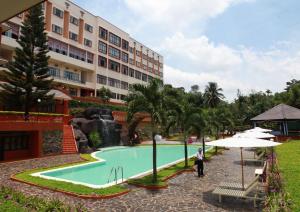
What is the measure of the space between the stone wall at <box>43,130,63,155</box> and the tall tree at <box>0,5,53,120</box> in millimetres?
4770

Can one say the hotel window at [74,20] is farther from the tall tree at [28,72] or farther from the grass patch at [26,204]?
the grass patch at [26,204]

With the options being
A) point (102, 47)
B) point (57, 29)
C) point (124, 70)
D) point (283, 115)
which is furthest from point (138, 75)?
point (283, 115)

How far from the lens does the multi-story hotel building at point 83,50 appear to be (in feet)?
146

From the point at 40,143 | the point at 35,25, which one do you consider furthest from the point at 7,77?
the point at 40,143

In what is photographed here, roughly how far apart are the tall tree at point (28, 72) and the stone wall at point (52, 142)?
4770 mm

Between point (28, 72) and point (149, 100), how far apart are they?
60.2 feet

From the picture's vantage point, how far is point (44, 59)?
2952 centimetres

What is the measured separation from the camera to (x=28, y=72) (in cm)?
2869

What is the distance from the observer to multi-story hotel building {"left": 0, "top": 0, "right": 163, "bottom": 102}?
44594 mm

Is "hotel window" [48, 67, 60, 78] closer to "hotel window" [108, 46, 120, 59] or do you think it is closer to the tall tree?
"hotel window" [108, 46, 120, 59]

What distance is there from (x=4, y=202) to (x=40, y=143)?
14598 millimetres

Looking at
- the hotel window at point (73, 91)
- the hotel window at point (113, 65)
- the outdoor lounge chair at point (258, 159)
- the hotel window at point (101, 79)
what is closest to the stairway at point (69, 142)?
the outdoor lounge chair at point (258, 159)

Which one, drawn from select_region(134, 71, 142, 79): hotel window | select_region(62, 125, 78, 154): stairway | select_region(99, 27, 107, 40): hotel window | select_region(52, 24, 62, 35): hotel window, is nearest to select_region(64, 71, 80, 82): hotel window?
select_region(52, 24, 62, 35): hotel window

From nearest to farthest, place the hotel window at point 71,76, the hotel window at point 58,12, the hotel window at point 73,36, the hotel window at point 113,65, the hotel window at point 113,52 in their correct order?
the hotel window at point 58,12 → the hotel window at point 71,76 → the hotel window at point 73,36 → the hotel window at point 113,65 → the hotel window at point 113,52
